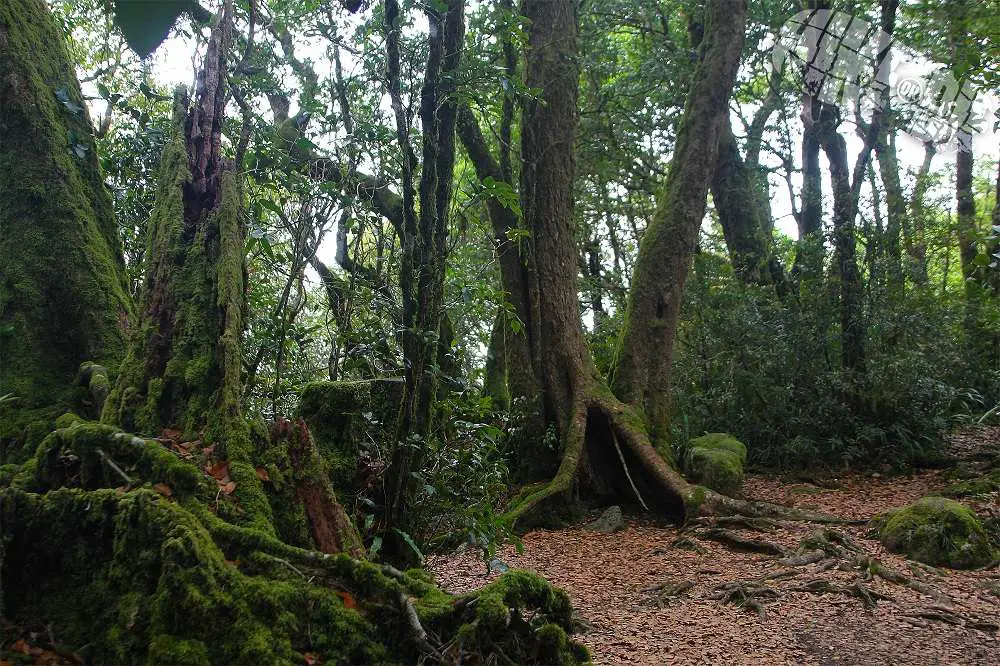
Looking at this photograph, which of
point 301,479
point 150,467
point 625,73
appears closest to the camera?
point 150,467

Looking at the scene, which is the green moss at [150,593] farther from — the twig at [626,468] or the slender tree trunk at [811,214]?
the slender tree trunk at [811,214]

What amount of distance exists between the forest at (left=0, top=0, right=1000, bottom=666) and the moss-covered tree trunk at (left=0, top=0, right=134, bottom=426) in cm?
2

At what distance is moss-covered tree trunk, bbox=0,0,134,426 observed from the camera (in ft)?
13.8

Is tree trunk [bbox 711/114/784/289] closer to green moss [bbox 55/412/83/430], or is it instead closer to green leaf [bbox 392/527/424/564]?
green leaf [bbox 392/527/424/564]

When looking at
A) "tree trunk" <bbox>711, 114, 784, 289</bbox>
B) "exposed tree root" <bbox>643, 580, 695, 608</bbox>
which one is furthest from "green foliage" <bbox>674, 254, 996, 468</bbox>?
"exposed tree root" <bbox>643, 580, 695, 608</bbox>

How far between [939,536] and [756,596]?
1.73 metres

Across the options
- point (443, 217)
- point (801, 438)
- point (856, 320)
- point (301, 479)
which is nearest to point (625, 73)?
point (856, 320)

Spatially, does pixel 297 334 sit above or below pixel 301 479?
above

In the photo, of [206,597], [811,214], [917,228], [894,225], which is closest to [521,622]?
[206,597]

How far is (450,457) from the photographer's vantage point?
4.65 metres

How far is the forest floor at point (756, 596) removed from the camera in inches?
154

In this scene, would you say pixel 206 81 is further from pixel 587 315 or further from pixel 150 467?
pixel 587 315

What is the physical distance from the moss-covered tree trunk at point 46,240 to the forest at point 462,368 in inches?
0.8

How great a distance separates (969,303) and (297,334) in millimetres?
9081
